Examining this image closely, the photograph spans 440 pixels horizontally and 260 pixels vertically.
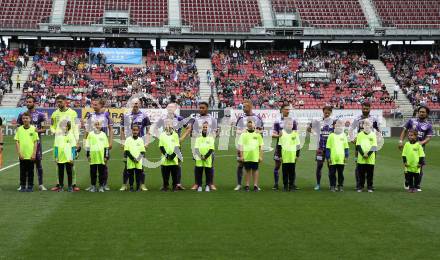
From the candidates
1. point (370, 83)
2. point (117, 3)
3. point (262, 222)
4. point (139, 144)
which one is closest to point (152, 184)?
point (139, 144)

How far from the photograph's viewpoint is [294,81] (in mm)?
52312

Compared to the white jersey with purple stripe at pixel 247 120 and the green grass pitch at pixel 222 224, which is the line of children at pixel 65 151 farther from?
the white jersey with purple stripe at pixel 247 120

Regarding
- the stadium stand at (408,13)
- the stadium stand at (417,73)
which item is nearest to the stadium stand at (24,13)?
the stadium stand at (408,13)

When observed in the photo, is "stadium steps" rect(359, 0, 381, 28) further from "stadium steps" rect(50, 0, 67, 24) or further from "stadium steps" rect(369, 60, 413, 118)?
"stadium steps" rect(50, 0, 67, 24)

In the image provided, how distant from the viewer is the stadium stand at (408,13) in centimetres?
5716

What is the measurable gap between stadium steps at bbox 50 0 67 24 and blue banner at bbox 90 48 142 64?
4.20 meters

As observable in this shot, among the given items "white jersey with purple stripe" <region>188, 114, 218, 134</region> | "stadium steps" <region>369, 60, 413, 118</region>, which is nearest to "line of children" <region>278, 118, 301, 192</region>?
"white jersey with purple stripe" <region>188, 114, 218, 134</region>

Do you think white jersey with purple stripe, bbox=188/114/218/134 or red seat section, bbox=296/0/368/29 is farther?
red seat section, bbox=296/0/368/29

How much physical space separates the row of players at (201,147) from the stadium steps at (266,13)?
1707 inches

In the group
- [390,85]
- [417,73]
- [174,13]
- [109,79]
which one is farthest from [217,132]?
[417,73]

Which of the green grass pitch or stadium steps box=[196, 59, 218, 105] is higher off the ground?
stadium steps box=[196, 59, 218, 105]

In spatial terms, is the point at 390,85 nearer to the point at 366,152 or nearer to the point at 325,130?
the point at 325,130

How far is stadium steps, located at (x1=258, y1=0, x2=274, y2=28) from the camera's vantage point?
5581 centimetres

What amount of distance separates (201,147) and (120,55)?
41838 mm
